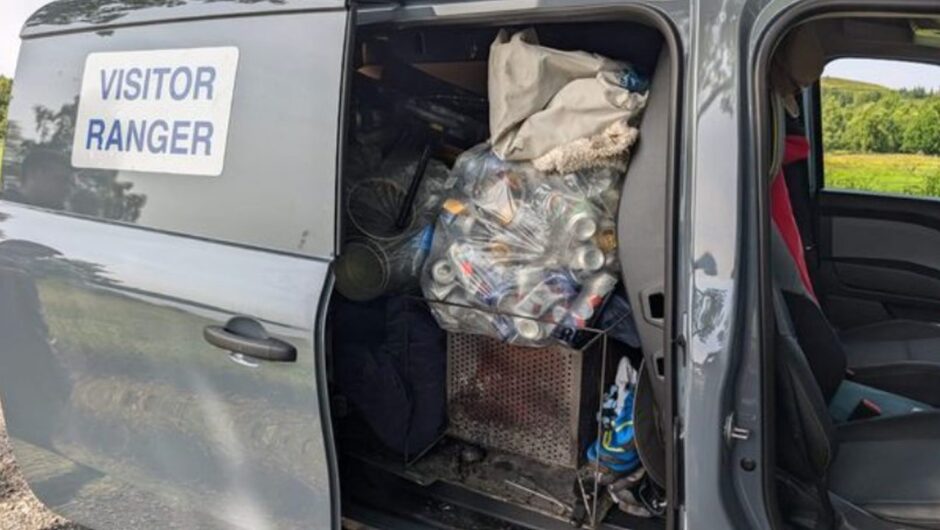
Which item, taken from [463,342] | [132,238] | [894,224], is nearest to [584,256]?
[463,342]

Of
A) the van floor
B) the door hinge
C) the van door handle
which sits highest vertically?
the van door handle

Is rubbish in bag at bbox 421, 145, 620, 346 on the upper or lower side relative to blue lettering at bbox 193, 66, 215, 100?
lower

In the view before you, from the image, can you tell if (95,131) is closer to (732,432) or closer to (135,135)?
(135,135)

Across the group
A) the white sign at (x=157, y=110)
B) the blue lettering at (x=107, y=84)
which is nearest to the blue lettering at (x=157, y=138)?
the white sign at (x=157, y=110)

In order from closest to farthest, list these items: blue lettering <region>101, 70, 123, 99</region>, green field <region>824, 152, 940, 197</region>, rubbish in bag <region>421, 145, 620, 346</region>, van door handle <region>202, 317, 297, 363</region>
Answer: van door handle <region>202, 317, 297, 363</region>
rubbish in bag <region>421, 145, 620, 346</region>
blue lettering <region>101, 70, 123, 99</region>
green field <region>824, 152, 940, 197</region>

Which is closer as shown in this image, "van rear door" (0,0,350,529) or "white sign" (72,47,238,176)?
"van rear door" (0,0,350,529)

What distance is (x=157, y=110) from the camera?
188cm

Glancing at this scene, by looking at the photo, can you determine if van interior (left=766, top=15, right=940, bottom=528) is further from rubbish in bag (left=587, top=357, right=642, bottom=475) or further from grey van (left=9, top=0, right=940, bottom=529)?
rubbish in bag (left=587, top=357, right=642, bottom=475)

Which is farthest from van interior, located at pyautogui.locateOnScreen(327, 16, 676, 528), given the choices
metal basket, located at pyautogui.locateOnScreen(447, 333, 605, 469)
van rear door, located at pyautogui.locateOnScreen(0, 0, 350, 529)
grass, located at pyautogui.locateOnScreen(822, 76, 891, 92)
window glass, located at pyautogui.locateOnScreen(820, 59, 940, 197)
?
window glass, located at pyautogui.locateOnScreen(820, 59, 940, 197)

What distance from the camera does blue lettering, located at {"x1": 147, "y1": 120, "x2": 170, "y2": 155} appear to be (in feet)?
6.12

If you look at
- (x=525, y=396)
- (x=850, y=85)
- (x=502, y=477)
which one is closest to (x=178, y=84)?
→ (x=525, y=396)

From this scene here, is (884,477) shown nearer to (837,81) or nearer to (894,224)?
(837,81)

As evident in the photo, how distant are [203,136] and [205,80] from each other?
0.13 m

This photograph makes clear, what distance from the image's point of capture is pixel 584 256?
1.75 m
